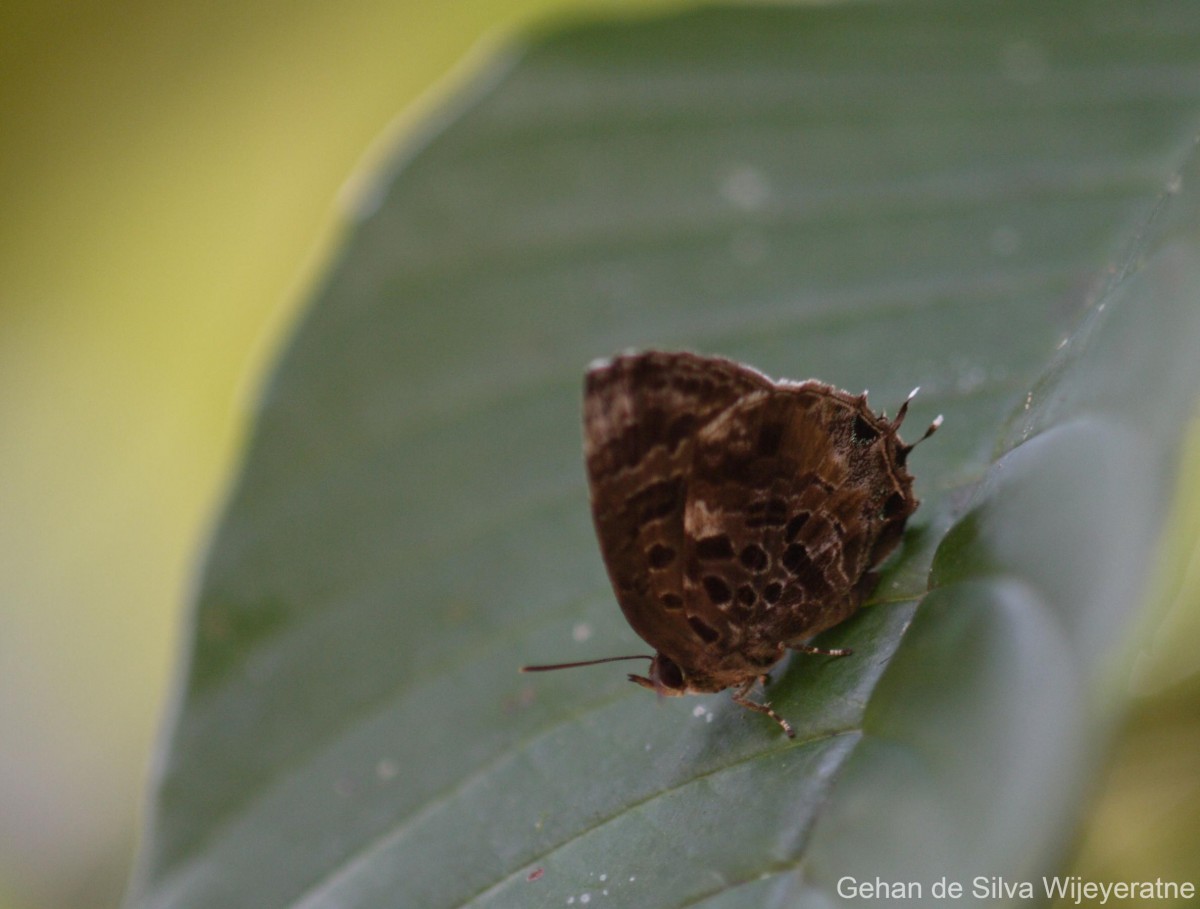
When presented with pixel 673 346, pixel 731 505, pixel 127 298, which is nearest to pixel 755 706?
pixel 731 505

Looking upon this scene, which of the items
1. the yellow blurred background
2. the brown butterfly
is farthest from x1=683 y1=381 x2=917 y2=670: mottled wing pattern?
the yellow blurred background

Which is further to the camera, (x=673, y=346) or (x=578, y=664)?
(x=673, y=346)

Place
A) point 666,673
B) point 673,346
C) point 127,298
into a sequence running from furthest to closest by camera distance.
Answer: point 127,298
point 673,346
point 666,673

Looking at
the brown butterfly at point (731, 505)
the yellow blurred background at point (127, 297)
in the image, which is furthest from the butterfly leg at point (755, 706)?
the yellow blurred background at point (127, 297)

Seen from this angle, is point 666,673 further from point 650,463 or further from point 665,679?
point 650,463

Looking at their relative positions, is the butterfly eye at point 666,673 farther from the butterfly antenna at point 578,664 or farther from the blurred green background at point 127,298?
the blurred green background at point 127,298

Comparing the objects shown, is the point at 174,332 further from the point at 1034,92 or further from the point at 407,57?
the point at 1034,92
